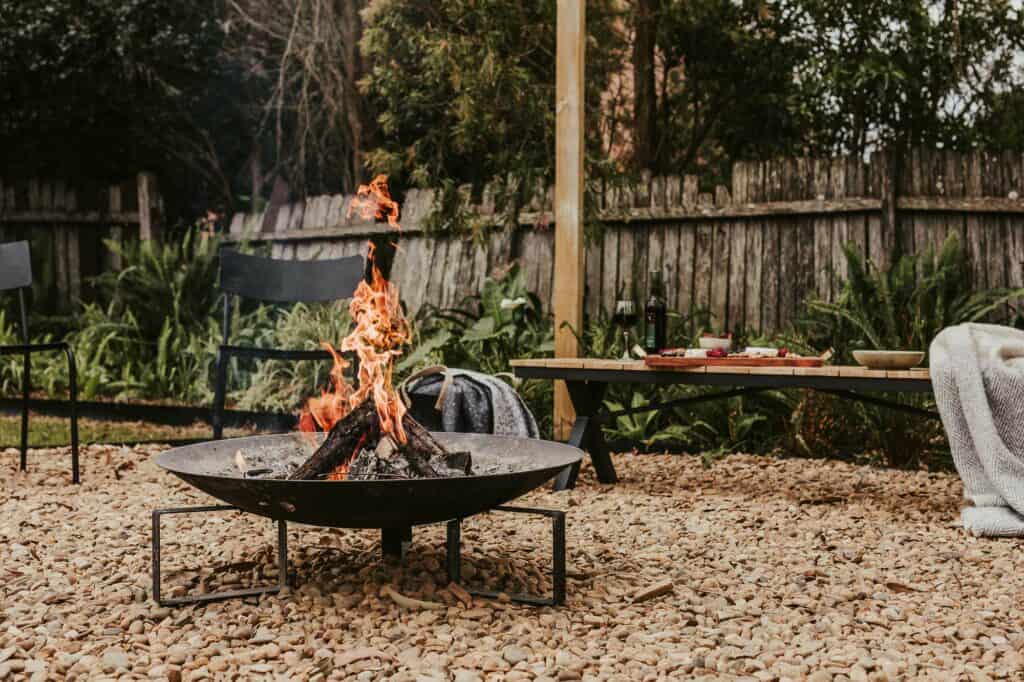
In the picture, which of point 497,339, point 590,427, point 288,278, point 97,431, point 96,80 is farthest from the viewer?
point 96,80

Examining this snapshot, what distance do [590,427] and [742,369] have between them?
66cm

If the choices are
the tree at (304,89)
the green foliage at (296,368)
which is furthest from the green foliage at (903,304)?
the tree at (304,89)

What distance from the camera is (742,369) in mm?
3180

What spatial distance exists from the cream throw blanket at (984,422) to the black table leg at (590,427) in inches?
45.7

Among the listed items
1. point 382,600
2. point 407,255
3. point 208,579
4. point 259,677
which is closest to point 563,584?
point 382,600

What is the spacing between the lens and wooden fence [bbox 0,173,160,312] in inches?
277

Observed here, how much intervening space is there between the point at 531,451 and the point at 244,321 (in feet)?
13.7

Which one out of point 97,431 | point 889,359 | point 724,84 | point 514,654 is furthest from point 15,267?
point 724,84

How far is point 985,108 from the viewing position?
5707 mm

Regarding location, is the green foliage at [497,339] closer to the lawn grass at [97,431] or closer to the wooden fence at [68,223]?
the lawn grass at [97,431]

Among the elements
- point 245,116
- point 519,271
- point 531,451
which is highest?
point 245,116

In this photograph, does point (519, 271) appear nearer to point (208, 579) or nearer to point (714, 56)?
point (714, 56)

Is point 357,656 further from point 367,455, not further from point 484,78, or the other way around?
point 484,78

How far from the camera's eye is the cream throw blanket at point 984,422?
114 inches
